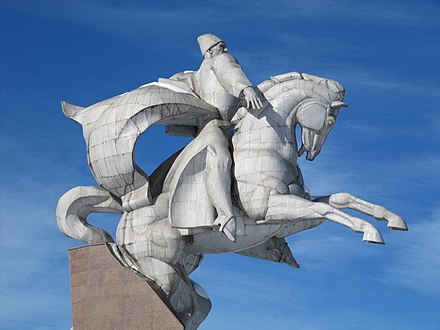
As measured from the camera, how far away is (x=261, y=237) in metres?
18.6

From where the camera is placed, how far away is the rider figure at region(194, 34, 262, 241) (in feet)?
59.1

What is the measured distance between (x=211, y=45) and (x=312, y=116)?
2013 mm

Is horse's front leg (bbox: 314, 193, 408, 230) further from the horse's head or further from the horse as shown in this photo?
the horse's head

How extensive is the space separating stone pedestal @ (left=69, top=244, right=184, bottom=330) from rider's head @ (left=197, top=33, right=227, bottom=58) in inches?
134

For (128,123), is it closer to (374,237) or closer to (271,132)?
(271,132)

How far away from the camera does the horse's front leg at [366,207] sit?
1755 cm

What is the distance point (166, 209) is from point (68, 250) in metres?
1.74

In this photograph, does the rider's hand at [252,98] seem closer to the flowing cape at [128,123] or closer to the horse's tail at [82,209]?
the flowing cape at [128,123]

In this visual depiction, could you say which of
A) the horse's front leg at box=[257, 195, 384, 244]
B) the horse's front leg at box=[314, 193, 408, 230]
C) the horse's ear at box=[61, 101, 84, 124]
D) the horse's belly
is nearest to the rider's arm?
the horse's belly

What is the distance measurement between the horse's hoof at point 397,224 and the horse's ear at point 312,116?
73.9 inches

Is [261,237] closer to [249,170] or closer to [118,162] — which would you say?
[249,170]

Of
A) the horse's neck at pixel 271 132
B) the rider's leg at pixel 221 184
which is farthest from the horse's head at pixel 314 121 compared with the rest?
the rider's leg at pixel 221 184

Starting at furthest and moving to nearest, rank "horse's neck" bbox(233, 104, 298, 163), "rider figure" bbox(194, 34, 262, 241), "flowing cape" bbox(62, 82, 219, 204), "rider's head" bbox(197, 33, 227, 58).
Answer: "rider's head" bbox(197, 33, 227, 58) → "flowing cape" bbox(62, 82, 219, 204) → "horse's neck" bbox(233, 104, 298, 163) → "rider figure" bbox(194, 34, 262, 241)

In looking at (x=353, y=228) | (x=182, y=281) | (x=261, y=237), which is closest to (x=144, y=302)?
(x=182, y=281)
